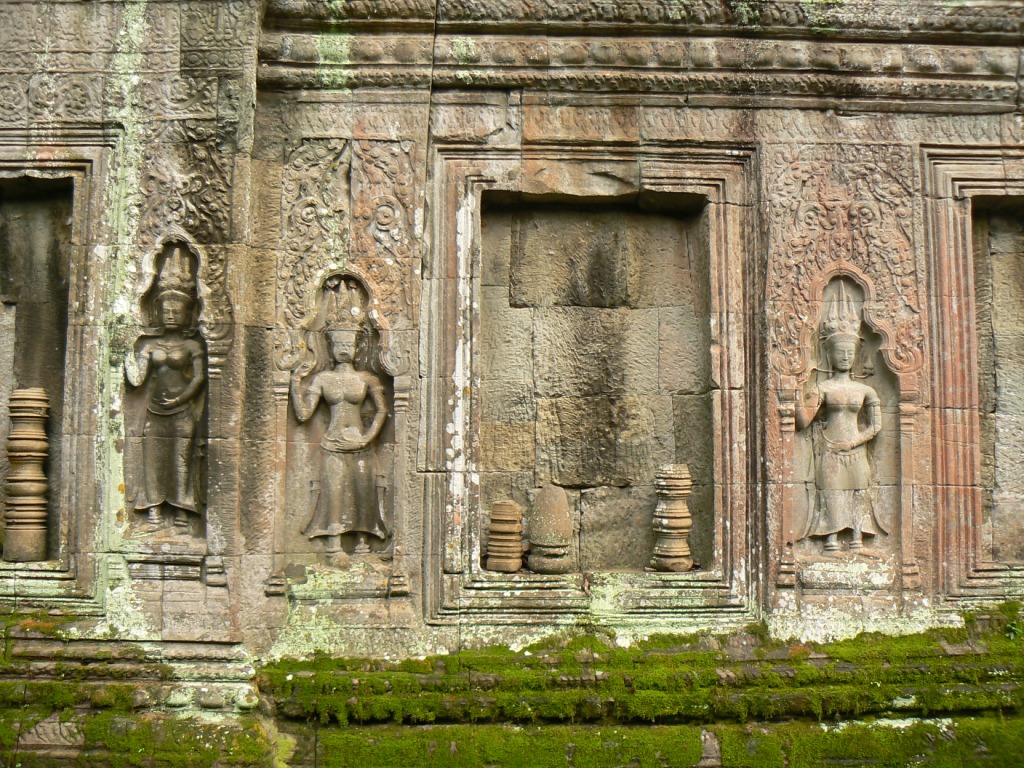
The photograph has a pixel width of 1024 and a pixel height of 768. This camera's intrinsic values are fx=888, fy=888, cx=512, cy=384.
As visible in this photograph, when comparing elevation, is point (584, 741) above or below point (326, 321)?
below

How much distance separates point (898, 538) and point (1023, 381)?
1703mm

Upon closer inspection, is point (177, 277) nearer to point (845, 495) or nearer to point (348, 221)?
point (348, 221)

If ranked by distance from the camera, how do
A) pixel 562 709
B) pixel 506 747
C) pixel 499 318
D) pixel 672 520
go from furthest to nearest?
pixel 499 318
pixel 672 520
pixel 562 709
pixel 506 747

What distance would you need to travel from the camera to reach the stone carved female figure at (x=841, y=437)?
6332mm

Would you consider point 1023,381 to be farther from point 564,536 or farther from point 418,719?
point 418,719

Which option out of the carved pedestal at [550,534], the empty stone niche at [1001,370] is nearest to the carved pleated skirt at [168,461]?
the carved pedestal at [550,534]

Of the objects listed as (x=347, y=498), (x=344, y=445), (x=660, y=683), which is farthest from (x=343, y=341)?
(x=660, y=683)

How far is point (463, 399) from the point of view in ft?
20.3

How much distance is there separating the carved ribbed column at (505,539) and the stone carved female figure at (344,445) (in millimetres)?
760

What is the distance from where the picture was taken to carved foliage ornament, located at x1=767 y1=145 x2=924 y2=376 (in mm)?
6387

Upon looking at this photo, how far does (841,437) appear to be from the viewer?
20.9ft

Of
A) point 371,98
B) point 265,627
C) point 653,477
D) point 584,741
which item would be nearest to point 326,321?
point 371,98

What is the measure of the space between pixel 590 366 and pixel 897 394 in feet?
7.29

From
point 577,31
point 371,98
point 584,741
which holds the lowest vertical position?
point 584,741
